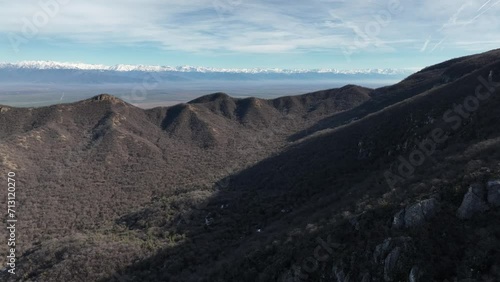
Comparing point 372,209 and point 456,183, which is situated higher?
point 456,183

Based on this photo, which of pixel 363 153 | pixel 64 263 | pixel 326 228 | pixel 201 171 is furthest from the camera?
pixel 201 171

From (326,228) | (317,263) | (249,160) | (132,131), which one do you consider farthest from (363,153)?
(132,131)

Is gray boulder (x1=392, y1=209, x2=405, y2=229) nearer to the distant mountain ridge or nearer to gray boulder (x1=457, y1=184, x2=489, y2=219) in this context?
the distant mountain ridge

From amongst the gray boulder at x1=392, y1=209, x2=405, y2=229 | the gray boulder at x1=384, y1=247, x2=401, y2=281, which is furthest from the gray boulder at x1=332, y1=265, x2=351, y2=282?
the gray boulder at x1=392, y1=209, x2=405, y2=229

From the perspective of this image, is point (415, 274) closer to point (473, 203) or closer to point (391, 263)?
point (391, 263)

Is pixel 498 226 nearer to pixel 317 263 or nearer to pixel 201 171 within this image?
pixel 317 263

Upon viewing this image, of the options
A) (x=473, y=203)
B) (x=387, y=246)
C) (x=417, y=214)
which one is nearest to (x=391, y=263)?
(x=387, y=246)
